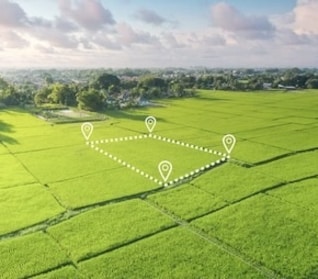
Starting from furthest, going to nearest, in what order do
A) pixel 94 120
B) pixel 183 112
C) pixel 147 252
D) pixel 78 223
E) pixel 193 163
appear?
pixel 183 112, pixel 94 120, pixel 193 163, pixel 78 223, pixel 147 252

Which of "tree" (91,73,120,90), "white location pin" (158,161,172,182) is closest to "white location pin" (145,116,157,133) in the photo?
"white location pin" (158,161,172,182)

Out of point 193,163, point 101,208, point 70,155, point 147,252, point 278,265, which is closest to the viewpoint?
point 278,265

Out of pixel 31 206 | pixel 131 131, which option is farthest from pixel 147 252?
pixel 131 131

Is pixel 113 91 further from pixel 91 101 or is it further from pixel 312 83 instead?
pixel 312 83

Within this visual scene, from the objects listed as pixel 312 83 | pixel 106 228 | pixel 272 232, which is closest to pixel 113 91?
pixel 312 83

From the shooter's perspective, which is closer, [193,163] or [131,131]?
[193,163]

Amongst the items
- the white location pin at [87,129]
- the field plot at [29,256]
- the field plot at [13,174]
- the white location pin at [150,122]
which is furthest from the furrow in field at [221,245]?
the white location pin at [150,122]

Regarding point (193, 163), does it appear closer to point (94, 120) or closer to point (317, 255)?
point (317, 255)
